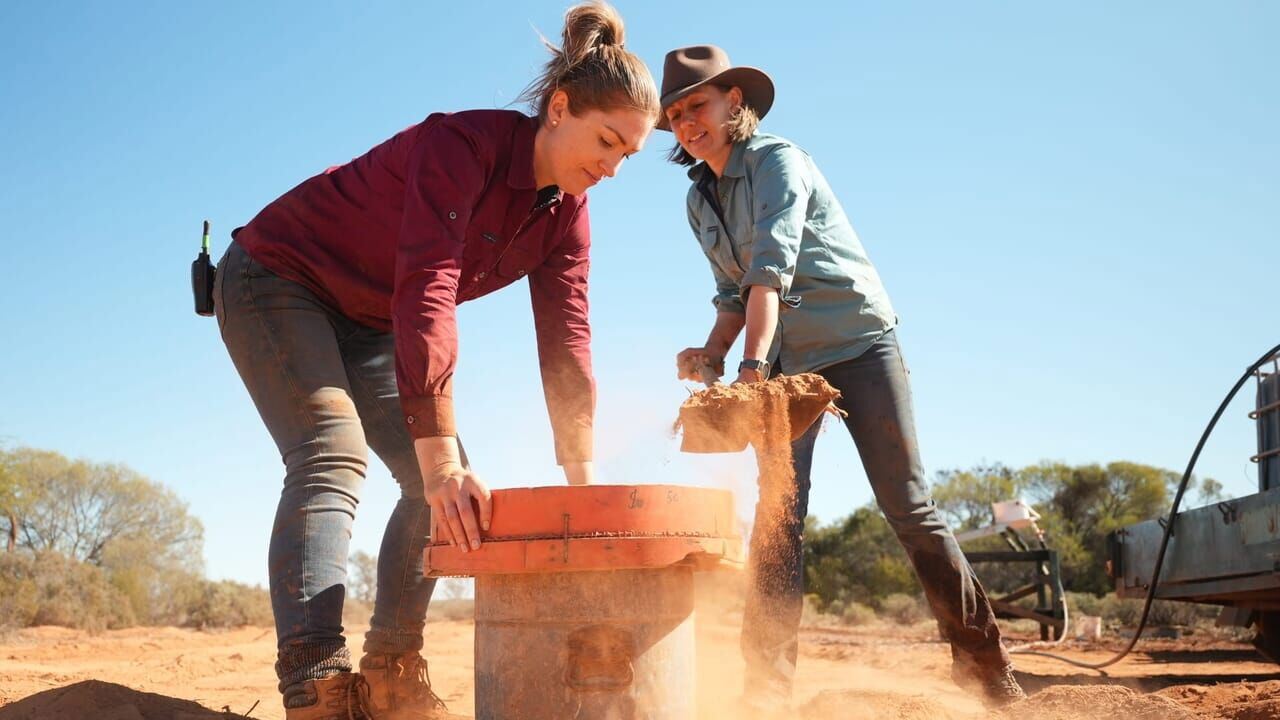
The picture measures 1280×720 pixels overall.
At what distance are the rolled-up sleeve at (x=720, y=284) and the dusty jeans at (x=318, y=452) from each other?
1.42 m

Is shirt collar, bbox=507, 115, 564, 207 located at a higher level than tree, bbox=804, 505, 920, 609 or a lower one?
higher

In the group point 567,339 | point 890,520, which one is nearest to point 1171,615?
point 890,520

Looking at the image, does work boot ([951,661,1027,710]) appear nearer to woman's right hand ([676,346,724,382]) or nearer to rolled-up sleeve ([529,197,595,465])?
woman's right hand ([676,346,724,382])

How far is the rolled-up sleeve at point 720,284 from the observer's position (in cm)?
420

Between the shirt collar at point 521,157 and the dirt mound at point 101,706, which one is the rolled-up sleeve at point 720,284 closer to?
the shirt collar at point 521,157

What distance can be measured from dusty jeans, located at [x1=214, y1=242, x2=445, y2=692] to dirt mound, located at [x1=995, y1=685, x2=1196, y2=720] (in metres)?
2.08

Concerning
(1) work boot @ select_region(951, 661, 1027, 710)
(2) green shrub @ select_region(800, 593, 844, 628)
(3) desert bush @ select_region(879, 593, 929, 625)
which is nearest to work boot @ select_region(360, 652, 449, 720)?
(1) work boot @ select_region(951, 661, 1027, 710)

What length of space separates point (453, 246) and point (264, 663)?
6329 millimetres

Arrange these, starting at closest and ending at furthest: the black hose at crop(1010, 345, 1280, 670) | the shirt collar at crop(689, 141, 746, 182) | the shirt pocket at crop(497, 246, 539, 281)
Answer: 1. the shirt pocket at crop(497, 246, 539, 281)
2. the shirt collar at crop(689, 141, 746, 182)
3. the black hose at crop(1010, 345, 1280, 670)

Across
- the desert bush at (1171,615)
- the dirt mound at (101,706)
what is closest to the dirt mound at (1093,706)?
the dirt mound at (101,706)

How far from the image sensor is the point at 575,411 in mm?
3475

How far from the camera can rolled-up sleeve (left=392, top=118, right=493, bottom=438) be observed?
104 inches

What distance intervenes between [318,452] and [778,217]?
5.66 feet

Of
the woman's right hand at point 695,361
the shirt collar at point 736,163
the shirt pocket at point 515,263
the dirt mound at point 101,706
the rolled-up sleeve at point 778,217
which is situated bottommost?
the dirt mound at point 101,706
